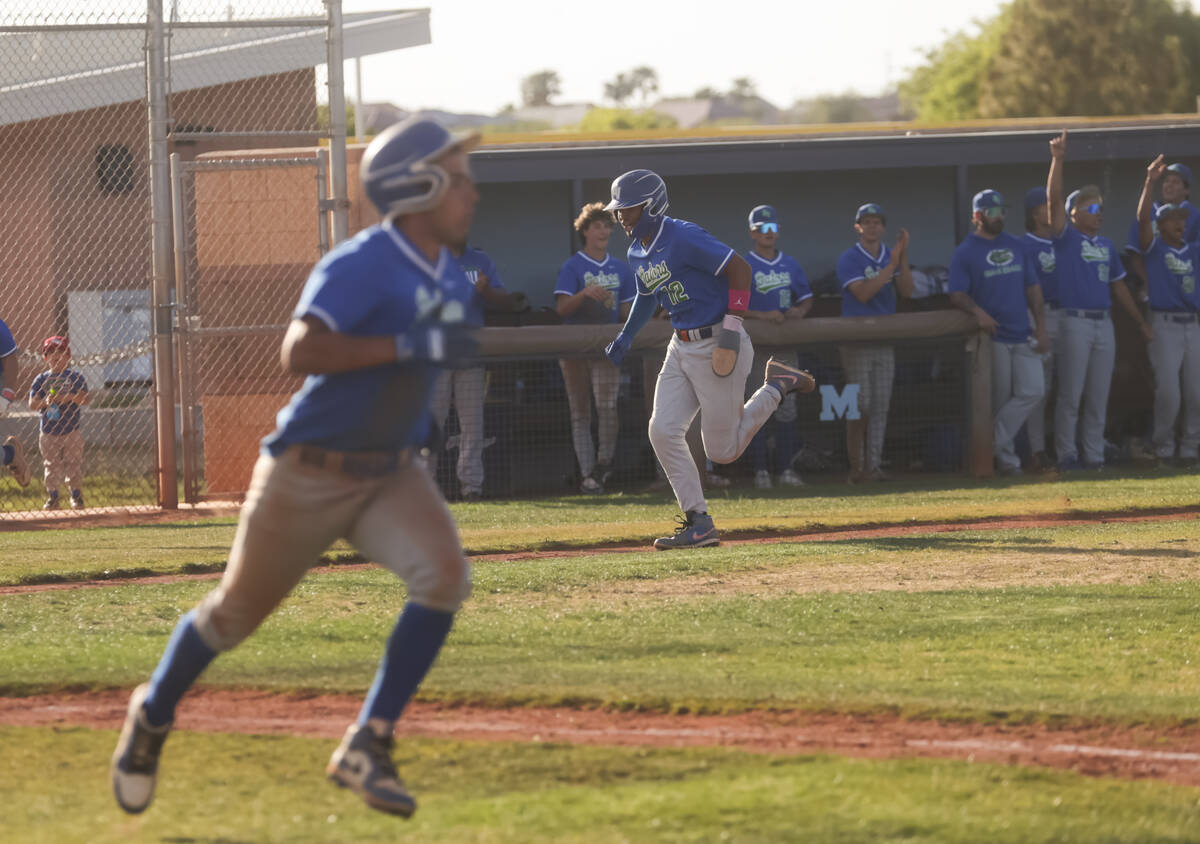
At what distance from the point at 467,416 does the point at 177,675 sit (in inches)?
356

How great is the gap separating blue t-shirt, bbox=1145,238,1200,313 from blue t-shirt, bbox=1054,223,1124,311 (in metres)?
0.53

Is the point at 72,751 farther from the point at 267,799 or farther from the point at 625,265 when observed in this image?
the point at 625,265

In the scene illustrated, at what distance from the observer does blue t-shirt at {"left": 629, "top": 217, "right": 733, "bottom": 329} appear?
32.3 feet

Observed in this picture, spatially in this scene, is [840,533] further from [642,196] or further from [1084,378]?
[1084,378]

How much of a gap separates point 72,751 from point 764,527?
6.55 meters

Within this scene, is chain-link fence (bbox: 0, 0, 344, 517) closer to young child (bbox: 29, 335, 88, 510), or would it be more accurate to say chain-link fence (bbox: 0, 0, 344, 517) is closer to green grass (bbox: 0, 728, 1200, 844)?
young child (bbox: 29, 335, 88, 510)

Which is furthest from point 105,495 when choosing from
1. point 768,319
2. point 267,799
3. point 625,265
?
point 267,799

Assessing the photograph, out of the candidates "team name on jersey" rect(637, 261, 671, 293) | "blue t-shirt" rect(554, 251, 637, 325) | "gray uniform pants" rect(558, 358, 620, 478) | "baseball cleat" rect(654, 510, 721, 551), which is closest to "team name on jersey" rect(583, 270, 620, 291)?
"blue t-shirt" rect(554, 251, 637, 325)

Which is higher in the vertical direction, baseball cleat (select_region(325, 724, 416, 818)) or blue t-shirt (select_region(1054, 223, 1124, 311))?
blue t-shirt (select_region(1054, 223, 1124, 311))

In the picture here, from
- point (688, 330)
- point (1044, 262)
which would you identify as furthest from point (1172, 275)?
point (688, 330)

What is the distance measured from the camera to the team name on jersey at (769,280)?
47.4 feet

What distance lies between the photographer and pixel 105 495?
573 inches

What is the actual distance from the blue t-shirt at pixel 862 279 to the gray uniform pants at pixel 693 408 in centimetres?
468

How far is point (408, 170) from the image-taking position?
4551 mm
